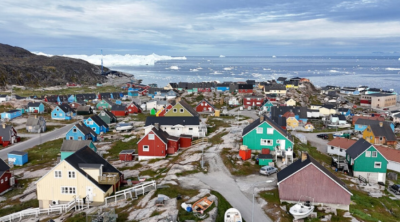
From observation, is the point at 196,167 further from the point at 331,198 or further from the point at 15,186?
the point at 15,186

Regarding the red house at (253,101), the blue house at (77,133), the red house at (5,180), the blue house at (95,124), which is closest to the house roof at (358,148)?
the blue house at (77,133)

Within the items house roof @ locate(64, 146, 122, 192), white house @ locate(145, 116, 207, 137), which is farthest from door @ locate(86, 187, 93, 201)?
white house @ locate(145, 116, 207, 137)

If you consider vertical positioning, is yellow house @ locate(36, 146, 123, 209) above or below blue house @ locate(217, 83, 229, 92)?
below

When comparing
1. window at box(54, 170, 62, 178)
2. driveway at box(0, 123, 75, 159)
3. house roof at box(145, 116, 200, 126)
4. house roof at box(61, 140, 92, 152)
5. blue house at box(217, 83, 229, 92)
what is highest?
blue house at box(217, 83, 229, 92)

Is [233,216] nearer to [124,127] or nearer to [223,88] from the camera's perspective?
[124,127]

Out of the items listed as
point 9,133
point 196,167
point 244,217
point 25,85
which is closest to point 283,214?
point 244,217

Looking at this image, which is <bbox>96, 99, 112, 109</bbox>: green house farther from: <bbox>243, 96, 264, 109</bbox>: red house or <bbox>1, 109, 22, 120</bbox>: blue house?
<bbox>243, 96, 264, 109</bbox>: red house

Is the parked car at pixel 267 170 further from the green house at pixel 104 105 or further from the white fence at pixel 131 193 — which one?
the green house at pixel 104 105

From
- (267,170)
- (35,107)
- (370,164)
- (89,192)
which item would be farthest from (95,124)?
(370,164)
